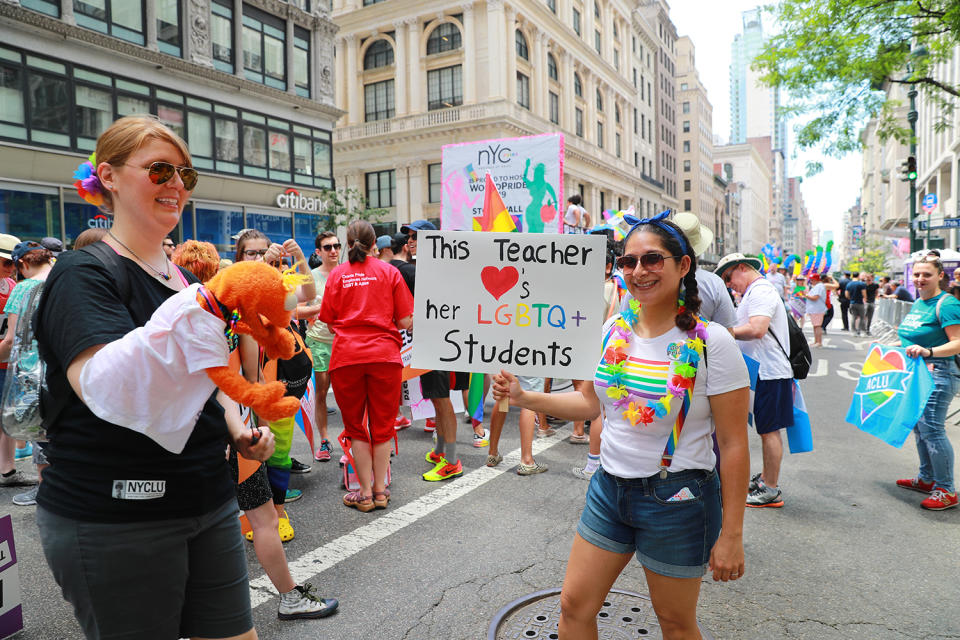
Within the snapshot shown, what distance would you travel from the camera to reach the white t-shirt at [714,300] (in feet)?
12.9

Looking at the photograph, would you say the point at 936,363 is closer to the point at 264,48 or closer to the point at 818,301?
the point at 818,301

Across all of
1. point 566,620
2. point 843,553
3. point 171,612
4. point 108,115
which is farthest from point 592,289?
point 108,115

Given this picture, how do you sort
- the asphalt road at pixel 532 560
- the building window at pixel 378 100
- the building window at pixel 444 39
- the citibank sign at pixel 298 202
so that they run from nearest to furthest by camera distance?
1. the asphalt road at pixel 532 560
2. the citibank sign at pixel 298 202
3. the building window at pixel 444 39
4. the building window at pixel 378 100

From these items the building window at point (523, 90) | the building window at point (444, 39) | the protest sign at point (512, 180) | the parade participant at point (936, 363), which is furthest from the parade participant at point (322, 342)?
the building window at point (444, 39)

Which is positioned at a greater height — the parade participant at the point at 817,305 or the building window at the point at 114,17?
the building window at the point at 114,17

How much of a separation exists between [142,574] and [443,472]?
3.93 m

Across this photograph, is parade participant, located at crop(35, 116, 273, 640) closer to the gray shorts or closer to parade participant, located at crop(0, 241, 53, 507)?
the gray shorts

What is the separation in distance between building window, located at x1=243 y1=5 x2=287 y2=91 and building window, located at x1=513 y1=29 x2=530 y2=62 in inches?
767

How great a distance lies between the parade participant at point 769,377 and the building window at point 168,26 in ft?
74.1

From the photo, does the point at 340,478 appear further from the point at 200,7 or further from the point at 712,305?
the point at 200,7

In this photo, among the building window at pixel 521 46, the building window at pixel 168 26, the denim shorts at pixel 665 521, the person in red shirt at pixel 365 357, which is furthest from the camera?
the building window at pixel 521 46

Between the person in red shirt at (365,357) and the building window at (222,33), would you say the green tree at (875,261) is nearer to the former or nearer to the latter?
the building window at (222,33)

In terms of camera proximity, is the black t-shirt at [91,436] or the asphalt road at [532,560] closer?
the black t-shirt at [91,436]

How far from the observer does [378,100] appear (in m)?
43.3
